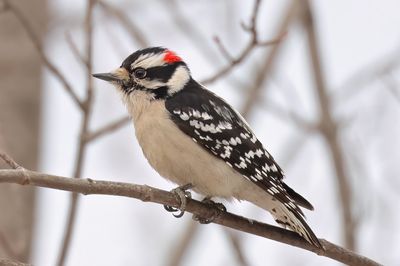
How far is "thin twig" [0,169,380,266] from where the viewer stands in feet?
10.8

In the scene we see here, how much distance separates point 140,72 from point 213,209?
1.12 metres

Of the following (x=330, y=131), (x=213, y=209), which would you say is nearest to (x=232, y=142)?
(x=213, y=209)

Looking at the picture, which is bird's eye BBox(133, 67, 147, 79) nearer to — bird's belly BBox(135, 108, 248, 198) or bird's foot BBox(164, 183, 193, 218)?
bird's belly BBox(135, 108, 248, 198)

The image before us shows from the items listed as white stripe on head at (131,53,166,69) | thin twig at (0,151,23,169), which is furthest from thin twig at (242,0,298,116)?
thin twig at (0,151,23,169)

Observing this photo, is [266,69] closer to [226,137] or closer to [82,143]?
[226,137]

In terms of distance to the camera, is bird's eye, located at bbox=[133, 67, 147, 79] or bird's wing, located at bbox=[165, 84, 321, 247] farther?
bird's eye, located at bbox=[133, 67, 147, 79]

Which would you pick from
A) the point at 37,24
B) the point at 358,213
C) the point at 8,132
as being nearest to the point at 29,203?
the point at 8,132

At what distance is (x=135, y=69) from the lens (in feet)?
17.0

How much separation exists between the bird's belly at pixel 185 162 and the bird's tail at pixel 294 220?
0.25m

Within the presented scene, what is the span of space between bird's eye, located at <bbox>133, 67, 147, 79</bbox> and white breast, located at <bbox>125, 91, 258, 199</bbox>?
31cm

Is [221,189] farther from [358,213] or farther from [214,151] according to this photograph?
[358,213]

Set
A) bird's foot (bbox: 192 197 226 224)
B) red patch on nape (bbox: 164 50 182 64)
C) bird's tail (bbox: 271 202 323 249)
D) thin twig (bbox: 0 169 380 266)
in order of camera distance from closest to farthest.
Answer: thin twig (bbox: 0 169 380 266), bird's tail (bbox: 271 202 323 249), bird's foot (bbox: 192 197 226 224), red patch on nape (bbox: 164 50 182 64)

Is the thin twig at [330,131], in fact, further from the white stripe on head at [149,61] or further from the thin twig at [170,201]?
the white stripe on head at [149,61]

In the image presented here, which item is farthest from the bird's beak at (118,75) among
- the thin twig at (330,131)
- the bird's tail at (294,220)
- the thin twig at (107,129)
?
the thin twig at (330,131)
